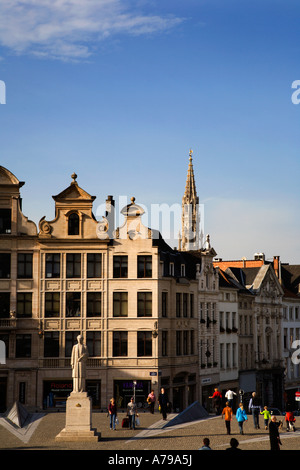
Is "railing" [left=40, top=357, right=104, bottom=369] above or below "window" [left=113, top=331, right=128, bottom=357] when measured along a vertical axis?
below

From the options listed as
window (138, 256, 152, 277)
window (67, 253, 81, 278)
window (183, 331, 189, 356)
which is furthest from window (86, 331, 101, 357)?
window (183, 331, 189, 356)

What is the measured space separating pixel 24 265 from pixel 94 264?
15.8ft

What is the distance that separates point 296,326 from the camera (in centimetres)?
8988

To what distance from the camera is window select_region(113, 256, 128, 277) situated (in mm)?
57281

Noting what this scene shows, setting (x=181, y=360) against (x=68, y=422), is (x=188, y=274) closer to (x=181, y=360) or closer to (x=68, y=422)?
(x=181, y=360)

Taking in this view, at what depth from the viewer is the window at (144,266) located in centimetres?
5747

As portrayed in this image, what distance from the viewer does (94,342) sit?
187 ft

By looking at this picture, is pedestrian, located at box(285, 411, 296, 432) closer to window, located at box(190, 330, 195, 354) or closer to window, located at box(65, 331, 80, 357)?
window, located at box(65, 331, 80, 357)

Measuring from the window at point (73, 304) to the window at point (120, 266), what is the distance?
3.03 meters

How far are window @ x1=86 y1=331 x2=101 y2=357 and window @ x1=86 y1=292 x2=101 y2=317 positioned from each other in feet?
4.28

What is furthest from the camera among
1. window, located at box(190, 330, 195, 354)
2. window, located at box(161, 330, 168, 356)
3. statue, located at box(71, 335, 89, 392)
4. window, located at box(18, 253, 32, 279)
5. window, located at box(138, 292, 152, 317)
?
window, located at box(190, 330, 195, 354)

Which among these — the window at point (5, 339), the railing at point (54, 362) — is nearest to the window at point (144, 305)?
the railing at point (54, 362)
